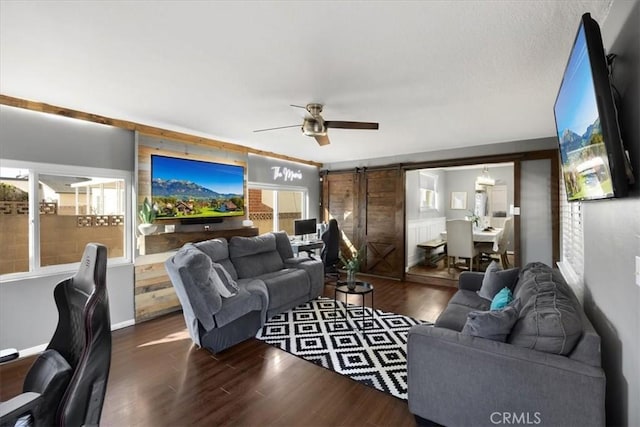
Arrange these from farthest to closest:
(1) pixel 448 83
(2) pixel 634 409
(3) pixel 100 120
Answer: (3) pixel 100 120 → (1) pixel 448 83 → (2) pixel 634 409

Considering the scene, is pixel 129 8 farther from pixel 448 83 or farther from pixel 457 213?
pixel 457 213

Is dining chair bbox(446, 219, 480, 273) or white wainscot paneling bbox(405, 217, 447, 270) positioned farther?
white wainscot paneling bbox(405, 217, 447, 270)

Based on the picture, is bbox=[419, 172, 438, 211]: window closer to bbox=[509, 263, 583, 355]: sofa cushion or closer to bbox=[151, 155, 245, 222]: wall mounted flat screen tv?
bbox=[151, 155, 245, 222]: wall mounted flat screen tv

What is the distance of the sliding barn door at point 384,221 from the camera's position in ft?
19.1

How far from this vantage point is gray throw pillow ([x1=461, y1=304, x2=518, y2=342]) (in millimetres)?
1778

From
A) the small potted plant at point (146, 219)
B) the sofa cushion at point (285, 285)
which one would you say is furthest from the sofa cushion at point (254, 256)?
the small potted plant at point (146, 219)

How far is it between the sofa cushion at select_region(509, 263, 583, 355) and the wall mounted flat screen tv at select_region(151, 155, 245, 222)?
409 centimetres

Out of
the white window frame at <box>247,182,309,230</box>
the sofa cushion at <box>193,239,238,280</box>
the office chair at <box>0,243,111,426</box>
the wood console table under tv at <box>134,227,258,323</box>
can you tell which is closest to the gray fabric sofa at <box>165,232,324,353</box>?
the sofa cushion at <box>193,239,238,280</box>

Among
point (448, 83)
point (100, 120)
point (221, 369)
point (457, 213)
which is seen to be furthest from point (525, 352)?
point (457, 213)

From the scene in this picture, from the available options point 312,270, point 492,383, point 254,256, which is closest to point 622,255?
point 492,383

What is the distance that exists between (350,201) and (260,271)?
3056 mm

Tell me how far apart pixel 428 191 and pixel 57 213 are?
7.22 metres

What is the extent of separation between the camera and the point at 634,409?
1310mm

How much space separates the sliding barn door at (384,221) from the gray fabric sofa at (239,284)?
2.02 metres
